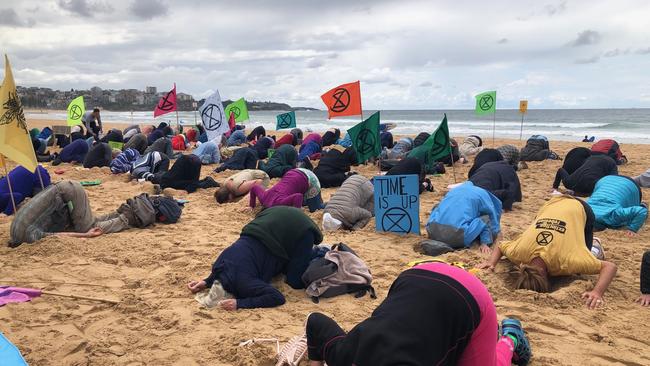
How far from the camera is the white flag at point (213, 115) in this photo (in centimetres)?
1176

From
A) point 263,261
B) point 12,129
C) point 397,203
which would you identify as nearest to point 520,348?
point 263,261

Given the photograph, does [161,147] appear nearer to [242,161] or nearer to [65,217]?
[242,161]

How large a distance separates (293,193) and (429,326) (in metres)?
4.68

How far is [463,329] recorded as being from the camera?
6.95 feet

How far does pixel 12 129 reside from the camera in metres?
5.44

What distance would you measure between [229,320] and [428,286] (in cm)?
188

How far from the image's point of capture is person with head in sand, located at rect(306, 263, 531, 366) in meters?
2.00

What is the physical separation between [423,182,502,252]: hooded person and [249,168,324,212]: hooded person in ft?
6.59

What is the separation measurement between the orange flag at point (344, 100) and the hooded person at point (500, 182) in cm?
273

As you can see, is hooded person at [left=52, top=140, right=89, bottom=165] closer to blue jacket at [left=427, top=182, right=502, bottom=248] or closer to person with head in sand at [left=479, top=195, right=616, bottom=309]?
blue jacket at [left=427, top=182, right=502, bottom=248]

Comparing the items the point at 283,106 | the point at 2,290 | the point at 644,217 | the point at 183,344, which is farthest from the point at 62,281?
the point at 283,106

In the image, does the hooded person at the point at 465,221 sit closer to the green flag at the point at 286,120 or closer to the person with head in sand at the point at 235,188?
the person with head in sand at the point at 235,188

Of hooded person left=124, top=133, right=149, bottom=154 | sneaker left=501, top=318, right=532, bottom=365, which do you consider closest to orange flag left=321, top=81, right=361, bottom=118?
sneaker left=501, top=318, right=532, bottom=365

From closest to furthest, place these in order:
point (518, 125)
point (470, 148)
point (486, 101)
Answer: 1. point (470, 148)
2. point (486, 101)
3. point (518, 125)
